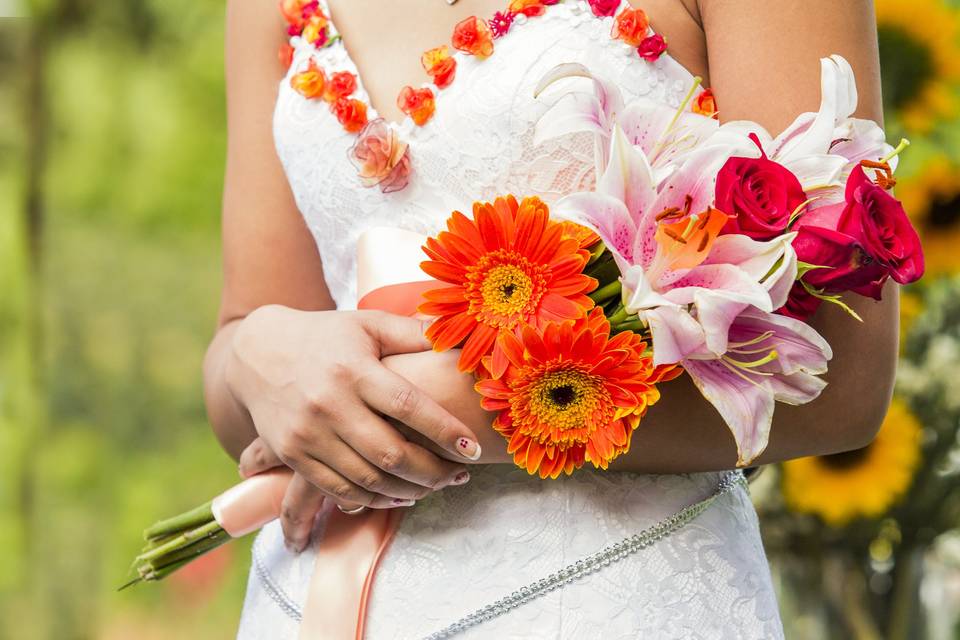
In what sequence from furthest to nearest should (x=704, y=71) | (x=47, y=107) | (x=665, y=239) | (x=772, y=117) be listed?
(x=47, y=107)
(x=704, y=71)
(x=772, y=117)
(x=665, y=239)

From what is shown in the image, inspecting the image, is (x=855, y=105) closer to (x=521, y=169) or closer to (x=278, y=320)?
(x=521, y=169)

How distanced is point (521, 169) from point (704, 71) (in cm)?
20

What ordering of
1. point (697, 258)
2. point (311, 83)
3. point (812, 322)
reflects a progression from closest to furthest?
point (697, 258) < point (812, 322) < point (311, 83)

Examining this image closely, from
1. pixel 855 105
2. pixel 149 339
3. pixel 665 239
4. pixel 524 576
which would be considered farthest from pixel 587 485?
pixel 149 339

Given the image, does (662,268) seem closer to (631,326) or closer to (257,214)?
(631,326)

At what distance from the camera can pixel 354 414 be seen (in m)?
0.86

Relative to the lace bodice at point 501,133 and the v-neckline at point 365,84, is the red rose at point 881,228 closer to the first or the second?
the lace bodice at point 501,133

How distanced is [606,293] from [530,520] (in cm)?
22

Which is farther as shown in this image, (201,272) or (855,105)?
(201,272)

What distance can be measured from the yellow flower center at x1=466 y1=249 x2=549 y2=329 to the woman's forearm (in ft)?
1.13

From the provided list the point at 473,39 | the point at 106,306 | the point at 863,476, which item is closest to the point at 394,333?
the point at 473,39

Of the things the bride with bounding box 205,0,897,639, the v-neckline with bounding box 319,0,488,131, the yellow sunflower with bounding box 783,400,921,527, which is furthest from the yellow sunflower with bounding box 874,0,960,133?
the v-neckline with bounding box 319,0,488,131

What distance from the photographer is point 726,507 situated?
968 mm

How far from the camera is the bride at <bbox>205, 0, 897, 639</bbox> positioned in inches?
34.3
